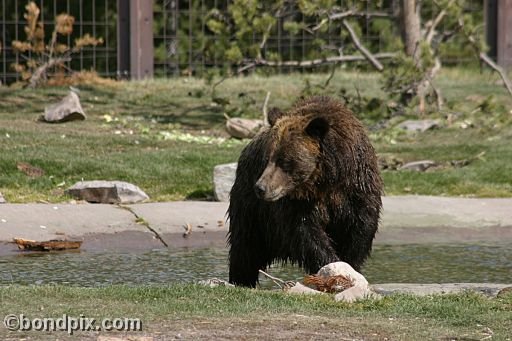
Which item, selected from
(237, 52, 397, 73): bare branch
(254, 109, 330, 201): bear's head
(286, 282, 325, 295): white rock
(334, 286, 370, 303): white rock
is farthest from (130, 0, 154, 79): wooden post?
(334, 286, 370, 303): white rock

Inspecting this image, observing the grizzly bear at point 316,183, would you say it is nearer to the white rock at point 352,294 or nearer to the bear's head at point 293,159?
the bear's head at point 293,159

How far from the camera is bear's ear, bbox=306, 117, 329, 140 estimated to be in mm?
7984

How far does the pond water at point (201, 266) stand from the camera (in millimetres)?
9719

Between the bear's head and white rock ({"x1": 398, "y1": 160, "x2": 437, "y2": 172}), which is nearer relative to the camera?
the bear's head

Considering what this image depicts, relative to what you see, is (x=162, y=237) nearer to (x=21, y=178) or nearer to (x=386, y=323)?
(x=21, y=178)

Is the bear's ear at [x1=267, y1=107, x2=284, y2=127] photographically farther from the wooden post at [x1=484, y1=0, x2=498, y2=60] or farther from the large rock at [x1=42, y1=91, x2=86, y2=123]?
the wooden post at [x1=484, y1=0, x2=498, y2=60]

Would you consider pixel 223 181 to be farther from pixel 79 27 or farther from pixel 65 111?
pixel 79 27

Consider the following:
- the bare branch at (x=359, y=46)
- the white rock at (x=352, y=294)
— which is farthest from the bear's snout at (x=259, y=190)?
the bare branch at (x=359, y=46)

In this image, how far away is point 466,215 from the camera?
39.8 feet

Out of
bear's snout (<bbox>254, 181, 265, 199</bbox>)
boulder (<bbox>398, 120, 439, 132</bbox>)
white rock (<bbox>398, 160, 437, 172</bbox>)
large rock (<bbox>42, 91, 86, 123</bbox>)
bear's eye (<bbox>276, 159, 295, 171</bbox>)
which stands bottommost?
white rock (<bbox>398, 160, 437, 172</bbox>)

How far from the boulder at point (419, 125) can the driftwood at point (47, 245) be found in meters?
7.79

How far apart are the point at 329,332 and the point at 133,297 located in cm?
143

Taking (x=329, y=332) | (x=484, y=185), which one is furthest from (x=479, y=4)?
(x=329, y=332)

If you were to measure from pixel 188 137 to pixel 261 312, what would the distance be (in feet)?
32.5
